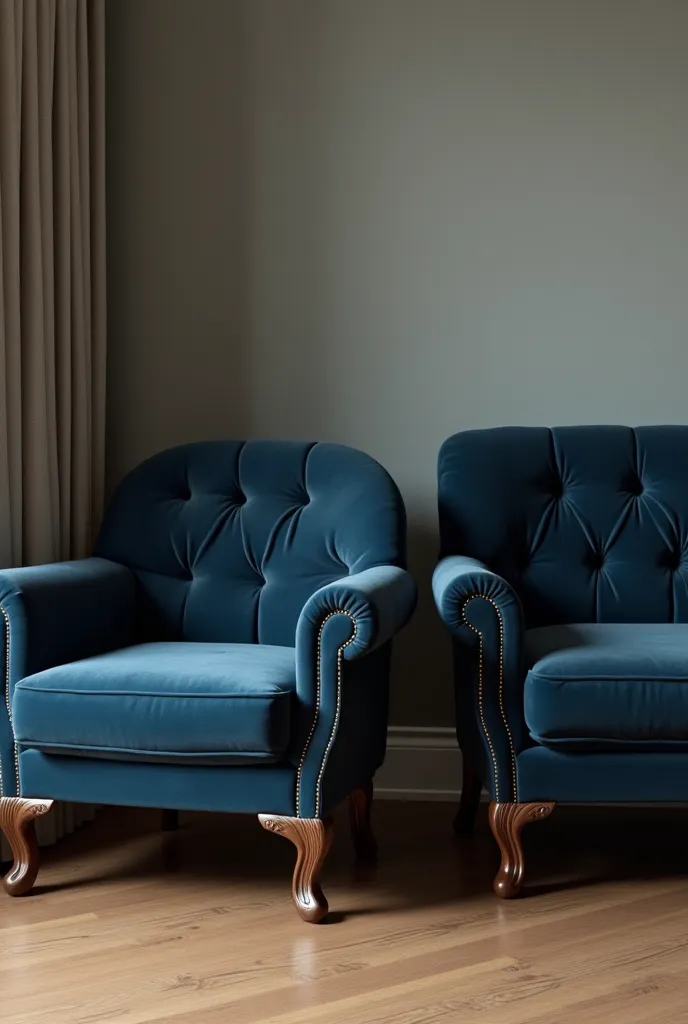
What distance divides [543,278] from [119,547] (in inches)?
53.2

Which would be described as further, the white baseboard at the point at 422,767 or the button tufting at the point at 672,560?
the white baseboard at the point at 422,767

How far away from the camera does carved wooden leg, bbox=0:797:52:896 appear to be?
2326 mm

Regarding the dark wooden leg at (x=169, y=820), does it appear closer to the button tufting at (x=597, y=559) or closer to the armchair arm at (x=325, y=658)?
the armchair arm at (x=325, y=658)

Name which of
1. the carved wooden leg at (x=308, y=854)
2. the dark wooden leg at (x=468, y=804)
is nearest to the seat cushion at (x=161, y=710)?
the carved wooden leg at (x=308, y=854)

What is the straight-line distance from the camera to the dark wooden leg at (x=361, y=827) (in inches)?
101

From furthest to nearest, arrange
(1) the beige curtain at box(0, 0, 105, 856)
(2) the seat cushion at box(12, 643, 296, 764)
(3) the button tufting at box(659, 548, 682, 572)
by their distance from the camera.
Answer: (3) the button tufting at box(659, 548, 682, 572) < (1) the beige curtain at box(0, 0, 105, 856) < (2) the seat cushion at box(12, 643, 296, 764)

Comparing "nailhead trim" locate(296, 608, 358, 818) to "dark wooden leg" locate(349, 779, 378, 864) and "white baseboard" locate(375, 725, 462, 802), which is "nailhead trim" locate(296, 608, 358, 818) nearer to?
"dark wooden leg" locate(349, 779, 378, 864)

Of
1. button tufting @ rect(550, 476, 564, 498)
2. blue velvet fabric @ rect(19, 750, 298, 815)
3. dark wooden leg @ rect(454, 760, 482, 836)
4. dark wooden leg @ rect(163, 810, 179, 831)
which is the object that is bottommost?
dark wooden leg @ rect(163, 810, 179, 831)

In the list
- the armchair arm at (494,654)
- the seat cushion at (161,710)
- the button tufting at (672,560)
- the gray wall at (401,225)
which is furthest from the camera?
the gray wall at (401,225)

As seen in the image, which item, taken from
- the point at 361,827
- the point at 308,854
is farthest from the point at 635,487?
the point at 308,854

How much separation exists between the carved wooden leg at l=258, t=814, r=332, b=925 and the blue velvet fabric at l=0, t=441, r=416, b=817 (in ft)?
0.09

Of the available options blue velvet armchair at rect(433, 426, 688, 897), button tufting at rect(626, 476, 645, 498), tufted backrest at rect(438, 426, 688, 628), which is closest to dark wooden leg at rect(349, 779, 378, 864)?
blue velvet armchair at rect(433, 426, 688, 897)

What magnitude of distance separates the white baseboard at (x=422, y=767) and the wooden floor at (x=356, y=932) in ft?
0.82

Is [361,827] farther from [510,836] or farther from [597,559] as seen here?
[597,559]
